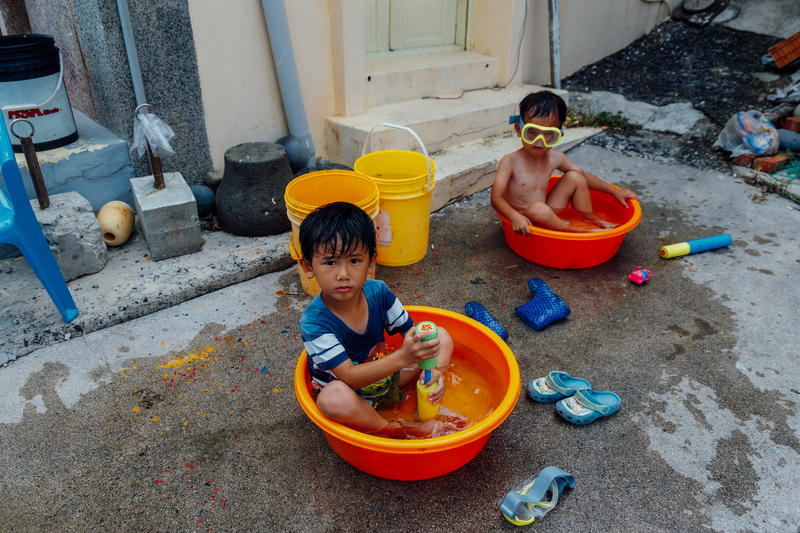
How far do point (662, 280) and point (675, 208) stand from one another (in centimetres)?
→ 109

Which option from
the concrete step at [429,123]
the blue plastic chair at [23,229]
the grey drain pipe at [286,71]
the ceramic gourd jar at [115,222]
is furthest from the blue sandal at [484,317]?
the ceramic gourd jar at [115,222]

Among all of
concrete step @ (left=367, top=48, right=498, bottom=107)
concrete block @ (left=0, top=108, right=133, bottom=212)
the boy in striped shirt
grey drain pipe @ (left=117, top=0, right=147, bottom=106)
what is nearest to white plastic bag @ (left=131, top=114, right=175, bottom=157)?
grey drain pipe @ (left=117, top=0, right=147, bottom=106)

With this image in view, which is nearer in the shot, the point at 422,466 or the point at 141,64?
the point at 422,466

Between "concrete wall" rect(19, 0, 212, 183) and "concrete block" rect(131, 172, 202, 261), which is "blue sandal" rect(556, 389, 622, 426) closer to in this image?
"concrete block" rect(131, 172, 202, 261)

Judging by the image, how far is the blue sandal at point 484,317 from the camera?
7.70 feet

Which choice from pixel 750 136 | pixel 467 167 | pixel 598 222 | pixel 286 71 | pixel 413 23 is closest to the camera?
pixel 598 222

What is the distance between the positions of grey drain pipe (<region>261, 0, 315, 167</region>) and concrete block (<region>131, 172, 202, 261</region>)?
100 cm

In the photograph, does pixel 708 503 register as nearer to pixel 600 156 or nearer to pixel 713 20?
pixel 600 156

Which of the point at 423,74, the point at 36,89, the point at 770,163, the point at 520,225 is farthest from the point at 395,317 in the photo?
the point at 770,163

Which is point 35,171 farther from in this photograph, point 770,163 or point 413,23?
point 770,163

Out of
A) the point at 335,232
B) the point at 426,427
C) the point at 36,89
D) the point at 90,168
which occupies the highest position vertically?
the point at 36,89

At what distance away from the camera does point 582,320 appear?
2.55 metres

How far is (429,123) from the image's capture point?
3.86 meters

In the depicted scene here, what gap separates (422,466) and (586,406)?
2.45ft
